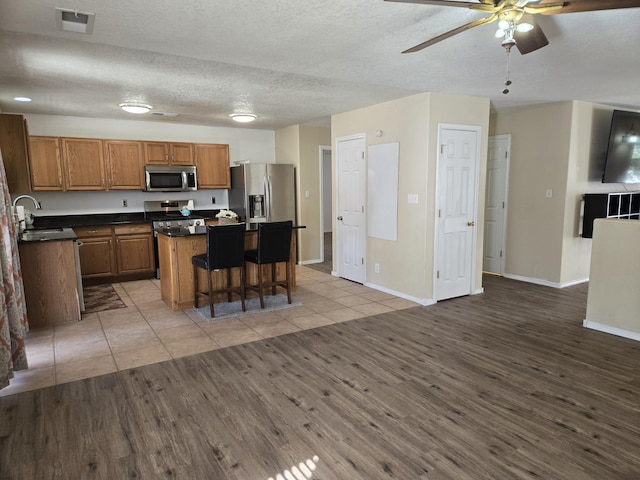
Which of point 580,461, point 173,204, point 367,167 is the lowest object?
point 580,461

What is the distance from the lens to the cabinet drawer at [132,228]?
5.90 m

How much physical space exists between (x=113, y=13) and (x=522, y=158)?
5.30 meters

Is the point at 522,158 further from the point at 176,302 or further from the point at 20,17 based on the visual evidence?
the point at 20,17

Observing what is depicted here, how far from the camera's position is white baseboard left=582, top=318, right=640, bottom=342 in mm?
3664

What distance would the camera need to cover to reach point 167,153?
20.9 ft

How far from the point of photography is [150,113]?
561cm

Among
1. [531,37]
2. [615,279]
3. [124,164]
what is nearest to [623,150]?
[615,279]

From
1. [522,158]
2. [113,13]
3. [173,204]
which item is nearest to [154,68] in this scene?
[113,13]

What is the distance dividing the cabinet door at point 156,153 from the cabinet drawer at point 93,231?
3.87 ft

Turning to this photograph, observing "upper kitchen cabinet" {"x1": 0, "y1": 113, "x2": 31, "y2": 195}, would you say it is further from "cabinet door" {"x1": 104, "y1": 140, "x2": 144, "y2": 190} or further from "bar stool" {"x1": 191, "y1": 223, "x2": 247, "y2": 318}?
"cabinet door" {"x1": 104, "y1": 140, "x2": 144, "y2": 190}

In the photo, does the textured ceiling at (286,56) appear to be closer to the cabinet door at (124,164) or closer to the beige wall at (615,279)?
the cabinet door at (124,164)

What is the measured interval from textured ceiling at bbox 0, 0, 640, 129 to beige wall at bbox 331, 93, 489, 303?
0.20m

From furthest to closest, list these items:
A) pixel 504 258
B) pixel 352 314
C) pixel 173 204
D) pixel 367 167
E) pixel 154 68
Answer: pixel 173 204
pixel 504 258
pixel 367 167
pixel 352 314
pixel 154 68

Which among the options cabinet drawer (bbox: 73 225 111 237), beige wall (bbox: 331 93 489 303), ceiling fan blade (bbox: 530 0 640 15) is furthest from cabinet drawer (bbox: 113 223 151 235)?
ceiling fan blade (bbox: 530 0 640 15)
